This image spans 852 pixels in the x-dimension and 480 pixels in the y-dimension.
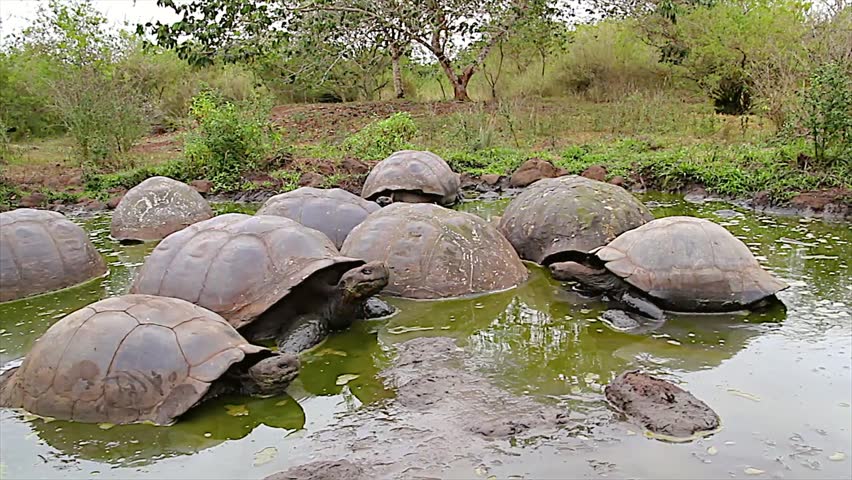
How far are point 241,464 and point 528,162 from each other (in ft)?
30.9

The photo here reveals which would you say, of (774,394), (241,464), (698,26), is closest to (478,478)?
(241,464)

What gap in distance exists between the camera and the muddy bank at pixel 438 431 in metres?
→ 3.43

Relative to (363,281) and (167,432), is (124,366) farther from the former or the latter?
(363,281)

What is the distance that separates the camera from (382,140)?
14758 mm

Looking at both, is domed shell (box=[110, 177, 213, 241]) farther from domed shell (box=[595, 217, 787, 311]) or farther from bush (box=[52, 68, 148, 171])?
domed shell (box=[595, 217, 787, 311])

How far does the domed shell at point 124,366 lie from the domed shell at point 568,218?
12.1 ft

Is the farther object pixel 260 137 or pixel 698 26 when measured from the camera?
pixel 698 26

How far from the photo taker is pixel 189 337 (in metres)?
3.96

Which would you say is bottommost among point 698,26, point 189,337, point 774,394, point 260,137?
point 774,394

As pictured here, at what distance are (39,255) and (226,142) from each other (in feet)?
21.6

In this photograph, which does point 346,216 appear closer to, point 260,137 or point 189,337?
point 189,337

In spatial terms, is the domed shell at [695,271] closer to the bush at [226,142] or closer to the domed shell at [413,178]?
the domed shell at [413,178]

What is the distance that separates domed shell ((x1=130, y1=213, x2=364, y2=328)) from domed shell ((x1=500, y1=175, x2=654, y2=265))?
236 cm

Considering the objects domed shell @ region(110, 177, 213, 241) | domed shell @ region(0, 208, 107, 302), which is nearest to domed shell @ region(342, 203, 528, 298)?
domed shell @ region(0, 208, 107, 302)
